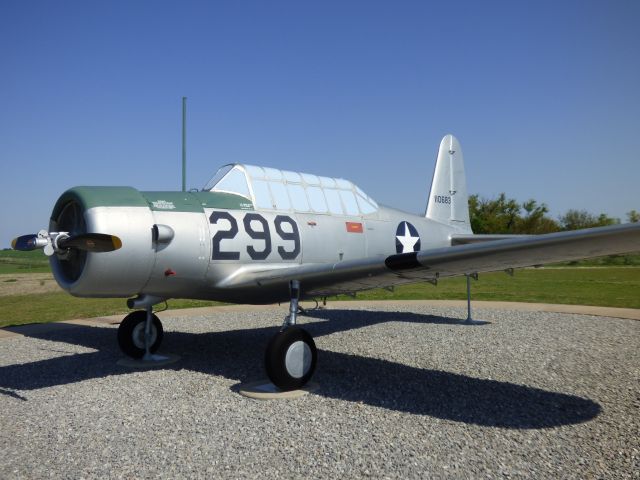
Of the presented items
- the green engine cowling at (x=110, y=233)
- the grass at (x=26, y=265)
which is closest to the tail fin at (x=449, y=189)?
the green engine cowling at (x=110, y=233)

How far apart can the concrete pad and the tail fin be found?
6958 millimetres

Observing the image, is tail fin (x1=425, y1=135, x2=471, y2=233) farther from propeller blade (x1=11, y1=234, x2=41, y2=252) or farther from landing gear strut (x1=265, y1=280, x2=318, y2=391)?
propeller blade (x1=11, y1=234, x2=41, y2=252)

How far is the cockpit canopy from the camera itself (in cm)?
777

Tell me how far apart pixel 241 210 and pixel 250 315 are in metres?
6.70

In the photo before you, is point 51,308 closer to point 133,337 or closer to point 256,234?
point 133,337

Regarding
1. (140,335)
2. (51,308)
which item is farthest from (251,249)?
(51,308)

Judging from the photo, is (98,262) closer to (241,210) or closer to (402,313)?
(241,210)

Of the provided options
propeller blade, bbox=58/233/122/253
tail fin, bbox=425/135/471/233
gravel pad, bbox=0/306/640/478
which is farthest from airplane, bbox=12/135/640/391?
tail fin, bbox=425/135/471/233

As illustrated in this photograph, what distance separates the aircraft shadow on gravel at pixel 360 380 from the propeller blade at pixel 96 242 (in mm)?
2043

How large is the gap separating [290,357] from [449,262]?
2.23 m

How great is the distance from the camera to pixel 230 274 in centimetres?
715

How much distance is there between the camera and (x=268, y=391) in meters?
6.26

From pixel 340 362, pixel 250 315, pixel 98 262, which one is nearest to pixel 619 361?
pixel 340 362

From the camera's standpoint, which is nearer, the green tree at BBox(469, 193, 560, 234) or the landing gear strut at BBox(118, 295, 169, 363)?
the landing gear strut at BBox(118, 295, 169, 363)
